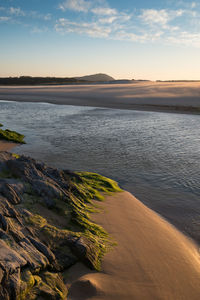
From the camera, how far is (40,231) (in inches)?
133

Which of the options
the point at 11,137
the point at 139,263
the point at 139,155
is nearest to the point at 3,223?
the point at 139,263

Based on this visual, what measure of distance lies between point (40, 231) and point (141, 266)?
1.52 metres

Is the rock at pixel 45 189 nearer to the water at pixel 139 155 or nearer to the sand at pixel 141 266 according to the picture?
the sand at pixel 141 266

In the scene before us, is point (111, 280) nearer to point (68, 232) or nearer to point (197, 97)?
point (68, 232)

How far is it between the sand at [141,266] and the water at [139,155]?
81 centimetres

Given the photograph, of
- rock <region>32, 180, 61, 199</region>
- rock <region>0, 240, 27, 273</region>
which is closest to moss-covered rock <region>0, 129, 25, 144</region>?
rock <region>32, 180, 61, 199</region>

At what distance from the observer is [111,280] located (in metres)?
3.16

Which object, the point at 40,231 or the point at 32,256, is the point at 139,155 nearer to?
the point at 40,231

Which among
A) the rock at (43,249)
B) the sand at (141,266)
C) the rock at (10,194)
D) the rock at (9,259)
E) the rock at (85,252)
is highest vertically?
the rock at (10,194)

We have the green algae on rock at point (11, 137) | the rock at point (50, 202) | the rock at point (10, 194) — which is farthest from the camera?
the green algae on rock at point (11, 137)

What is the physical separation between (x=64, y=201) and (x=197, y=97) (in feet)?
97.2

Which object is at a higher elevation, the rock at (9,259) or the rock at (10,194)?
the rock at (10,194)

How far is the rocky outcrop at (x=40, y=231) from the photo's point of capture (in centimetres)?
259

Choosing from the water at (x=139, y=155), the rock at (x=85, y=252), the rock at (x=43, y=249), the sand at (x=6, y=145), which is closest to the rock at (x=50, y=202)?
the rock at (x=85, y=252)
